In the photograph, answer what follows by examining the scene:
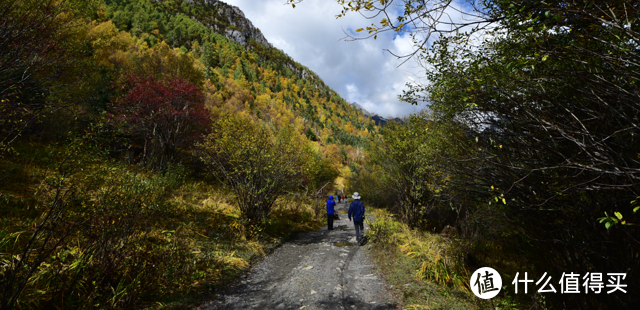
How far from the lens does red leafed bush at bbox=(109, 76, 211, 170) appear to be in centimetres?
1127

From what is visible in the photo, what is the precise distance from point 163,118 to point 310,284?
10.6 metres

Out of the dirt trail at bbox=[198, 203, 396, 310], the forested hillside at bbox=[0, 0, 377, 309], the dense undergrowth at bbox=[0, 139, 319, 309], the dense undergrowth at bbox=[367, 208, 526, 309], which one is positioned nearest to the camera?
the dense undergrowth at bbox=[0, 139, 319, 309]

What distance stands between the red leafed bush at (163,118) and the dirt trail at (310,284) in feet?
26.3

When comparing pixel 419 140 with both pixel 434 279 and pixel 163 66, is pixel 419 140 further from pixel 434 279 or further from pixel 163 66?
pixel 163 66

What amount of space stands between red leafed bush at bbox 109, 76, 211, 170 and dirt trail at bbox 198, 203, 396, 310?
802cm

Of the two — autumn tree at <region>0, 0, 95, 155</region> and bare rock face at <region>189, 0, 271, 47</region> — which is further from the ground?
bare rock face at <region>189, 0, 271, 47</region>

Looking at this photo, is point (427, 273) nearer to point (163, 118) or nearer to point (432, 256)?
point (432, 256)

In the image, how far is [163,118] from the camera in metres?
11.6

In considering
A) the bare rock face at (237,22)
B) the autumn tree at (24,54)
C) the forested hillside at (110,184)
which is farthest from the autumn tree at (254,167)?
the bare rock face at (237,22)

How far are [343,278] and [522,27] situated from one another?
505cm

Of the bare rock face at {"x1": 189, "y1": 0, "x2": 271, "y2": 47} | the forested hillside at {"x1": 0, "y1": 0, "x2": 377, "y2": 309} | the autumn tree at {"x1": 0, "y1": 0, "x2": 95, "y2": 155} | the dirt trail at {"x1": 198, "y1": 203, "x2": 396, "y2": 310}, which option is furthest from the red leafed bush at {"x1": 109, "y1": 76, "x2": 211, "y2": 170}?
the bare rock face at {"x1": 189, "y1": 0, "x2": 271, "y2": 47}

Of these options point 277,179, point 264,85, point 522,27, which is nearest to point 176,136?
point 277,179

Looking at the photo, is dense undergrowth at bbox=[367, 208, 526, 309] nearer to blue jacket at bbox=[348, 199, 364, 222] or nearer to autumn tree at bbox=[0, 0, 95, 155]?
blue jacket at bbox=[348, 199, 364, 222]

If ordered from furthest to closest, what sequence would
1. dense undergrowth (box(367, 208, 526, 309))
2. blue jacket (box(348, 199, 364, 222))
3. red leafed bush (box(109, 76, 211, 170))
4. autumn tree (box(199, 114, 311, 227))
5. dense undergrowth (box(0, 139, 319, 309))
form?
red leafed bush (box(109, 76, 211, 170)), blue jacket (box(348, 199, 364, 222)), autumn tree (box(199, 114, 311, 227)), dense undergrowth (box(367, 208, 526, 309)), dense undergrowth (box(0, 139, 319, 309))
